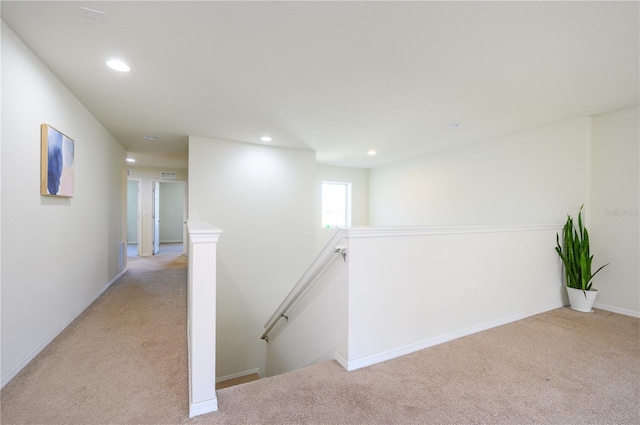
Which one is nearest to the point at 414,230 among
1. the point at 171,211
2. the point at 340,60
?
the point at 340,60

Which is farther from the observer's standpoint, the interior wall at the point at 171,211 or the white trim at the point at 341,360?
the interior wall at the point at 171,211

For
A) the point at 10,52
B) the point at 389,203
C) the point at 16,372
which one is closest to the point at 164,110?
the point at 10,52

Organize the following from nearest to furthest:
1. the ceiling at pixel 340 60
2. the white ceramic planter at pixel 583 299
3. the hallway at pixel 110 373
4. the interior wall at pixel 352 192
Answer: the hallway at pixel 110 373 < the ceiling at pixel 340 60 < the white ceramic planter at pixel 583 299 < the interior wall at pixel 352 192

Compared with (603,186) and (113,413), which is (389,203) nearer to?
(603,186)

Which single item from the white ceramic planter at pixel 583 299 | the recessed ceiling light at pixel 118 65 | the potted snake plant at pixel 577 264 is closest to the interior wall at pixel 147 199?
the recessed ceiling light at pixel 118 65

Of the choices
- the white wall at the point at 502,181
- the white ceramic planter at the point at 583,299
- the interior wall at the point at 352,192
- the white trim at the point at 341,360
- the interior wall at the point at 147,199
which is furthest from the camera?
the interior wall at the point at 147,199

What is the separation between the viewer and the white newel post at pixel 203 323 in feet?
5.29

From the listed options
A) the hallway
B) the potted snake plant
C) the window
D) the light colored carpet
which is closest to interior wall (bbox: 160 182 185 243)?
the window

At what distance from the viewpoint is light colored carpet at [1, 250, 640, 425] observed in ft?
5.25

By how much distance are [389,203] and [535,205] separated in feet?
9.96

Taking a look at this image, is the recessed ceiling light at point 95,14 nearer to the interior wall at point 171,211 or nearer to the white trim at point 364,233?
the white trim at point 364,233

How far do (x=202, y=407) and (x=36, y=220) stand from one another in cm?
184

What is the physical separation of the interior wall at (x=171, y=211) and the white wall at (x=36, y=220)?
6809mm

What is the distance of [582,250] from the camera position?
3279 millimetres
